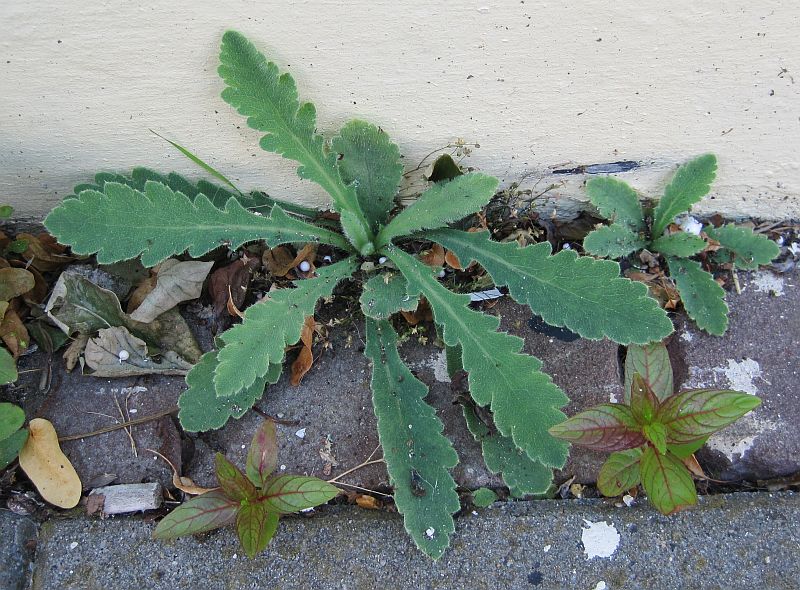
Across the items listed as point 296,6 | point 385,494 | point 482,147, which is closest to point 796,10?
point 482,147

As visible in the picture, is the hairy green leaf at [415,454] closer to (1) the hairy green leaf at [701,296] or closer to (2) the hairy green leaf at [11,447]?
(1) the hairy green leaf at [701,296]

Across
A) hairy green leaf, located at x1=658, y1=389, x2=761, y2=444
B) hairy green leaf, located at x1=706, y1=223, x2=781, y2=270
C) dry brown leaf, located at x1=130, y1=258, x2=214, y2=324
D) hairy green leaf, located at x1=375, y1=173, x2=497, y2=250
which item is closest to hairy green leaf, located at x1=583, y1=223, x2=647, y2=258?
hairy green leaf, located at x1=706, y1=223, x2=781, y2=270

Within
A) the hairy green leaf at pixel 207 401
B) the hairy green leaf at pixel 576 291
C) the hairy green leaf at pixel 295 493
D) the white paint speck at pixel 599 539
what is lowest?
the white paint speck at pixel 599 539

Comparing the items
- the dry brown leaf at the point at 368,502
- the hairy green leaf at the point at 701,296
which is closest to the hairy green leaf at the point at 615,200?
the hairy green leaf at the point at 701,296

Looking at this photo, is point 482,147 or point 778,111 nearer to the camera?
point 778,111

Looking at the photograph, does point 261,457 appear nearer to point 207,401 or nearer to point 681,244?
point 207,401

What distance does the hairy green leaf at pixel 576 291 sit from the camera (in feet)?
5.73

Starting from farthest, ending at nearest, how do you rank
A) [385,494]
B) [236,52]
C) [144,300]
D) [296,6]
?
1. [144,300]
2. [385,494]
3. [236,52]
4. [296,6]

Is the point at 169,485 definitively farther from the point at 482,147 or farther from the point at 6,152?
the point at 482,147

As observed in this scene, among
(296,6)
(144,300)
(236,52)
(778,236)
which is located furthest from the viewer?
(778,236)

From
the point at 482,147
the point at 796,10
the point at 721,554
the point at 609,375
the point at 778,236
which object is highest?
the point at 796,10

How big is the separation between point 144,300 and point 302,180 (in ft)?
2.07

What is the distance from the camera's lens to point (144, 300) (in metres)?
2.02

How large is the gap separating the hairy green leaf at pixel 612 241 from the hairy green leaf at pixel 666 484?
64 cm
